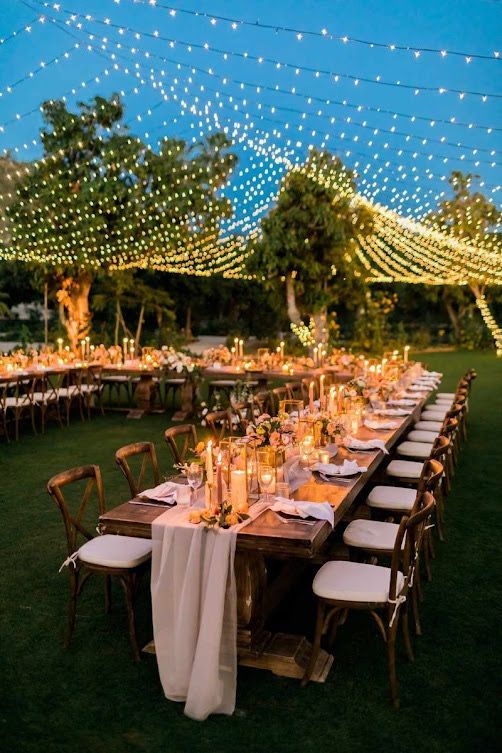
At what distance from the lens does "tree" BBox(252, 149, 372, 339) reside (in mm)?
14039

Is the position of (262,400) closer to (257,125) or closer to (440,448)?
(440,448)

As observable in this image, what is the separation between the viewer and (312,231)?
14641 mm

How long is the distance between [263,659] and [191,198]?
1574cm

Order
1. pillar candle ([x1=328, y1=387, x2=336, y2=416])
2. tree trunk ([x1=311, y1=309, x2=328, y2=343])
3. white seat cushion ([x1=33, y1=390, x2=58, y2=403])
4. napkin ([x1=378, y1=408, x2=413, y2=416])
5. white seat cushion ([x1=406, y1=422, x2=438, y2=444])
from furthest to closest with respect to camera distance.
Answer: tree trunk ([x1=311, y1=309, x2=328, y2=343]) < white seat cushion ([x1=33, y1=390, x2=58, y2=403]) < white seat cushion ([x1=406, y1=422, x2=438, y2=444]) < napkin ([x1=378, y1=408, x2=413, y2=416]) < pillar candle ([x1=328, y1=387, x2=336, y2=416])

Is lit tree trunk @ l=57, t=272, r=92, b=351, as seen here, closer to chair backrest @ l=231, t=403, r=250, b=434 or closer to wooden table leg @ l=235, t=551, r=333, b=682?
chair backrest @ l=231, t=403, r=250, b=434

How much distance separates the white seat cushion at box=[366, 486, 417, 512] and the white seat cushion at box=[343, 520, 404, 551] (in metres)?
0.55

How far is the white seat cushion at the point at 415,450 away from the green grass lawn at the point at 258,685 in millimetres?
1288

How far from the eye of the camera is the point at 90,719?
303cm

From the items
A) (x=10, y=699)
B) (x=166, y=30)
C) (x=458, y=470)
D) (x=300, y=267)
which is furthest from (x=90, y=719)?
(x=300, y=267)

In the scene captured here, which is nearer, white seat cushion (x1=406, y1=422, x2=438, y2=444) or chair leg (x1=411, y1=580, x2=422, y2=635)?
chair leg (x1=411, y1=580, x2=422, y2=635)

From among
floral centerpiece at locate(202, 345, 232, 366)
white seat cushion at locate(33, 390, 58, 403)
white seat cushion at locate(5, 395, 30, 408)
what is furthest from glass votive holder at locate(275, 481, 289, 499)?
floral centerpiece at locate(202, 345, 232, 366)

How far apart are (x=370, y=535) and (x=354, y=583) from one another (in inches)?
27.8

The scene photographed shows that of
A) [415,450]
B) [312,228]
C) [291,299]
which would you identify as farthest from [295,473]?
Answer: [291,299]

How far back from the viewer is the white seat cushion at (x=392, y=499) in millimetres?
4691
